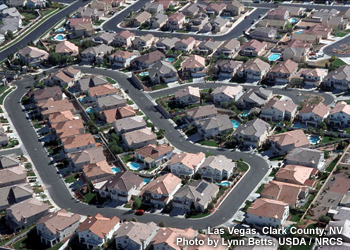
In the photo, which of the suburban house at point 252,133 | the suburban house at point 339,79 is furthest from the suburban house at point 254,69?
the suburban house at point 252,133

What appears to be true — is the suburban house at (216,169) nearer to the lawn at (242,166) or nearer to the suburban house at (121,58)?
the lawn at (242,166)

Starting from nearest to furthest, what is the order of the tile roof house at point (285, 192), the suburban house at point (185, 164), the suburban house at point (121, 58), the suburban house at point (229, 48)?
the tile roof house at point (285, 192)
the suburban house at point (185, 164)
the suburban house at point (121, 58)
the suburban house at point (229, 48)

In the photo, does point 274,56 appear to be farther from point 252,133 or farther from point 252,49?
point 252,133

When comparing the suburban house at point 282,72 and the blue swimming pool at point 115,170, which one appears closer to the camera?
the blue swimming pool at point 115,170

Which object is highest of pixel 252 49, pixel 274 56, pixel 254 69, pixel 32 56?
pixel 32 56

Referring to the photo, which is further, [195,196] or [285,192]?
[285,192]

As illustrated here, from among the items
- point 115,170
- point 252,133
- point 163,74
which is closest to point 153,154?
point 115,170

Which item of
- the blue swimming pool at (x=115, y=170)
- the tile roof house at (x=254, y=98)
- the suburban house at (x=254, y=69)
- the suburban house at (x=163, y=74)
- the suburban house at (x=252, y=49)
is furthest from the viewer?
the suburban house at (x=252, y=49)

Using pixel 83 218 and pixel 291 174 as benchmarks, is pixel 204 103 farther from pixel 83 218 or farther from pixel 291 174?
pixel 83 218
